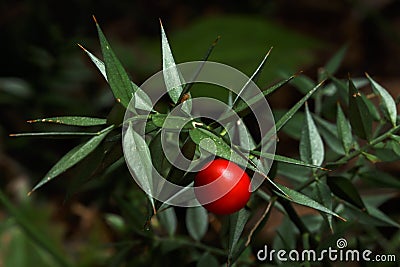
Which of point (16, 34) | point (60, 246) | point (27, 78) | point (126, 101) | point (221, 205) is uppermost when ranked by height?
point (16, 34)

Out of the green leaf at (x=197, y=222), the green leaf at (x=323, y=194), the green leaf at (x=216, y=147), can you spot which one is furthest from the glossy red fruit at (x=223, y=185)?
the green leaf at (x=197, y=222)

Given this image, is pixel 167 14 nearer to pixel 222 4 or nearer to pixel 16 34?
pixel 222 4

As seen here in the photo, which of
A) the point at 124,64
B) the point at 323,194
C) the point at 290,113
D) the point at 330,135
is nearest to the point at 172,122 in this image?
the point at 290,113

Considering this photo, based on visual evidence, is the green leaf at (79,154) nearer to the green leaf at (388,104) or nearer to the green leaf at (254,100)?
the green leaf at (254,100)

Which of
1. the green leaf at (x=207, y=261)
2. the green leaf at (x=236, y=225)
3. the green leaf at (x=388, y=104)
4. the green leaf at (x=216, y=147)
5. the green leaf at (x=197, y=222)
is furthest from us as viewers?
the green leaf at (x=197, y=222)

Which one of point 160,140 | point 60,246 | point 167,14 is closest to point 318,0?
point 167,14

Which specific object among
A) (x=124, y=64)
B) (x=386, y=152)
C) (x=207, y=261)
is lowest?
(x=207, y=261)

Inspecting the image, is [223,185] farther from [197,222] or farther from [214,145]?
[197,222]
